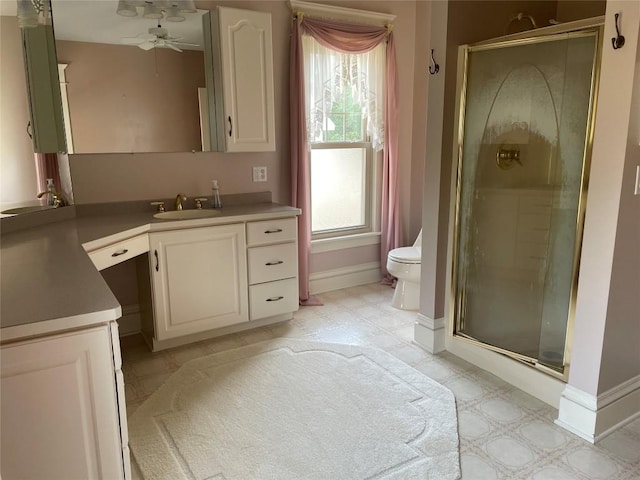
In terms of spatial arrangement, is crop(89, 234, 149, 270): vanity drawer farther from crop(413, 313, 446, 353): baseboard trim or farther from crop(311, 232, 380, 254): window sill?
crop(413, 313, 446, 353): baseboard trim

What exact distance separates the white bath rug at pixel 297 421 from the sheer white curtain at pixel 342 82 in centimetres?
185

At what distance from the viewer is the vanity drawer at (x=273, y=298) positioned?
3158 millimetres

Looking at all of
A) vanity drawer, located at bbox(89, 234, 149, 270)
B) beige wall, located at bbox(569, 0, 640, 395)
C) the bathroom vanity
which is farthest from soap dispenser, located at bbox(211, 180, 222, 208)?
beige wall, located at bbox(569, 0, 640, 395)

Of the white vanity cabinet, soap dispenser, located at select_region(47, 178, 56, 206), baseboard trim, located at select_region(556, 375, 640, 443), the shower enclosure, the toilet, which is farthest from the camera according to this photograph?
the toilet

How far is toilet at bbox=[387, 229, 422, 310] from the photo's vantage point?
11.5ft

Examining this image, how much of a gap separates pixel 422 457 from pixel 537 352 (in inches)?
36.6

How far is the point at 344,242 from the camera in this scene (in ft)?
13.4

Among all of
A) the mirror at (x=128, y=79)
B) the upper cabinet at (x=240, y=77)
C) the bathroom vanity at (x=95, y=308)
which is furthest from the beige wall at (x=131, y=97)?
the bathroom vanity at (x=95, y=308)

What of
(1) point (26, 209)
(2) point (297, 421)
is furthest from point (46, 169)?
(2) point (297, 421)

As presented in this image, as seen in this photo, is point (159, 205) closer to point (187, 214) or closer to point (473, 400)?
point (187, 214)

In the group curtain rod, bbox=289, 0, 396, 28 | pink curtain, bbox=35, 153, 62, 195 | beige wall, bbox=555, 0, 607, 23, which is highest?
curtain rod, bbox=289, 0, 396, 28

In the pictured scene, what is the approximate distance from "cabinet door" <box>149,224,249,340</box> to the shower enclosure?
1.35 m

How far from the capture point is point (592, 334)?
2039 mm

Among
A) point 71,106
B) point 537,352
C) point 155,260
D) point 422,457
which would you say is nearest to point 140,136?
point 71,106
